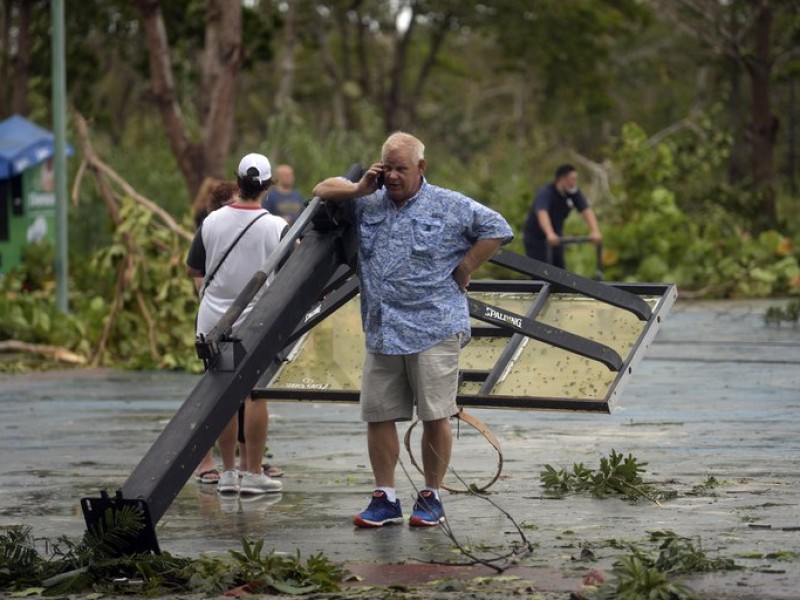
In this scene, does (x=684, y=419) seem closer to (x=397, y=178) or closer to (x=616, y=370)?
(x=616, y=370)

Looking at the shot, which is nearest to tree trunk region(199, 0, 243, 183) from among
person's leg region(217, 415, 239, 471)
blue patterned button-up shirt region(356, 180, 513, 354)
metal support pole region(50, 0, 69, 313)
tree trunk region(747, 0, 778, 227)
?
metal support pole region(50, 0, 69, 313)

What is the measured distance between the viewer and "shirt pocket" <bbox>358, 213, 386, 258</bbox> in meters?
8.54

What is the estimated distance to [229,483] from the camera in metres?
10.0

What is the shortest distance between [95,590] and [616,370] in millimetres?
3062

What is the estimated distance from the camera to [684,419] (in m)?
13.2

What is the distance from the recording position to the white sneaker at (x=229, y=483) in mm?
9992

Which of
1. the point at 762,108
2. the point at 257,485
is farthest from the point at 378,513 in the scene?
the point at 762,108

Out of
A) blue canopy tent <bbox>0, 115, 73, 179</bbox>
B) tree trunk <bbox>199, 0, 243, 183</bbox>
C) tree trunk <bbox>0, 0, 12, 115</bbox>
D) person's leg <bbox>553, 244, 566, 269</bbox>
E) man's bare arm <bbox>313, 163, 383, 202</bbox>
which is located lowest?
person's leg <bbox>553, 244, 566, 269</bbox>

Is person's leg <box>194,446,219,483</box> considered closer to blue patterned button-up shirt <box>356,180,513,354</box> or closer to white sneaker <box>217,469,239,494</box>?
white sneaker <box>217,469,239,494</box>

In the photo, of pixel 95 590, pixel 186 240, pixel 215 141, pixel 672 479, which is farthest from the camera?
pixel 215 141

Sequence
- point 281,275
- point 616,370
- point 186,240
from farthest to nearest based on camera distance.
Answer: point 186,240
point 616,370
point 281,275

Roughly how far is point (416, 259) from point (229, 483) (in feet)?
7.01

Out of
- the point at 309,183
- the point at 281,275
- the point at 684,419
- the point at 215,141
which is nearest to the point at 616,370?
the point at 281,275

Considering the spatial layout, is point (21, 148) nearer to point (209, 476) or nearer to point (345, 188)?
point (209, 476)
